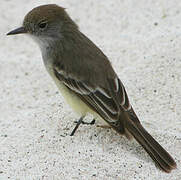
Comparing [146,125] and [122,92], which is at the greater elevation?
[122,92]

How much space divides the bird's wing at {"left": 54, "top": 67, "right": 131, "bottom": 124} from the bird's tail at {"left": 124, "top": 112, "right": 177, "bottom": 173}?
20 centimetres

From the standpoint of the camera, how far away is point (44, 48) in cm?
662

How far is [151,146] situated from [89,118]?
1.65m

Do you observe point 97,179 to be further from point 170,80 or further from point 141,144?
point 170,80

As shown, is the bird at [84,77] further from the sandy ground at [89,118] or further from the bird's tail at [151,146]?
the sandy ground at [89,118]

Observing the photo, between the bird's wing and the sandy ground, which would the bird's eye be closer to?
the bird's wing

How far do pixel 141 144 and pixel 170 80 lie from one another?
6.70ft

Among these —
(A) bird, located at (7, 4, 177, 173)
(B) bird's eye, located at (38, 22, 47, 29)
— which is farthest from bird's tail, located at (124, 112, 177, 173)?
(B) bird's eye, located at (38, 22, 47, 29)

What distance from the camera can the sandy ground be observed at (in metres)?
5.50

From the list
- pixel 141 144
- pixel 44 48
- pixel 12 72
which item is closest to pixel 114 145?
pixel 141 144

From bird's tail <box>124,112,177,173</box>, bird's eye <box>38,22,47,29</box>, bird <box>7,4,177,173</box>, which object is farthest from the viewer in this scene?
bird's eye <box>38,22,47,29</box>

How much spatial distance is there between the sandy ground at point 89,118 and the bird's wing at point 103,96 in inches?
16.0

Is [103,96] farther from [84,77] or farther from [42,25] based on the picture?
[42,25]

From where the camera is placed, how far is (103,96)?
6.06m
